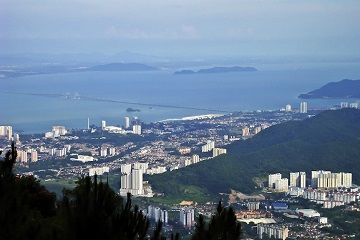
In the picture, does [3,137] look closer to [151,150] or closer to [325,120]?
[151,150]

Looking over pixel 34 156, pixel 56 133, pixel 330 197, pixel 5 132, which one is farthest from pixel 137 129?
pixel 330 197

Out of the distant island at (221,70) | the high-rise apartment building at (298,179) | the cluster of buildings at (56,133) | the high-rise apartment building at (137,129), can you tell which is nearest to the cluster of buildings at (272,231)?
the high-rise apartment building at (298,179)

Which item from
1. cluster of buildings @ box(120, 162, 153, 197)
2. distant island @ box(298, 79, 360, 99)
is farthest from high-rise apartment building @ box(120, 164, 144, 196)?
distant island @ box(298, 79, 360, 99)

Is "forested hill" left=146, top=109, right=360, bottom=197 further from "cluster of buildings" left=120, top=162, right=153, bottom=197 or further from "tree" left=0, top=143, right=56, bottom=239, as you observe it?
"tree" left=0, top=143, right=56, bottom=239

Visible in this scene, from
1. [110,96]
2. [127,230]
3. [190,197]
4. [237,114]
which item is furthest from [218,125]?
[127,230]

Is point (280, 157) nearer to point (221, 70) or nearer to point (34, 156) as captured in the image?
point (34, 156)

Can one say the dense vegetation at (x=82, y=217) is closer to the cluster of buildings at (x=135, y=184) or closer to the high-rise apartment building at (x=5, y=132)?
the cluster of buildings at (x=135, y=184)
